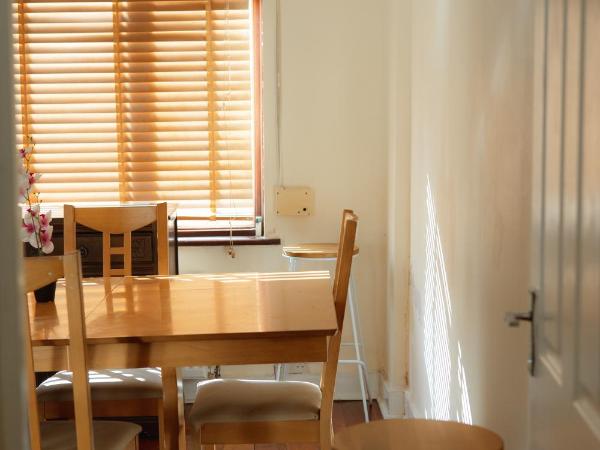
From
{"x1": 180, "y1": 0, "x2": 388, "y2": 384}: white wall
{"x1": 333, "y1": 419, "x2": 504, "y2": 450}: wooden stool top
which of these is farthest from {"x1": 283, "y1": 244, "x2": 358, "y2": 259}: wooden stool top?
{"x1": 333, "y1": 419, "x2": 504, "y2": 450}: wooden stool top

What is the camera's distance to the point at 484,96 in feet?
6.95

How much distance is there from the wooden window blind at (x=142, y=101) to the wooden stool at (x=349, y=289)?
496mm

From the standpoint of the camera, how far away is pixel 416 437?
5.47ft

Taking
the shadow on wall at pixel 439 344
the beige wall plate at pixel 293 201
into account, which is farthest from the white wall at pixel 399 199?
the shadow on wall at pixel 439 344

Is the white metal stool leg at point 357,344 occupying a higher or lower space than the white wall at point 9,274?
lower

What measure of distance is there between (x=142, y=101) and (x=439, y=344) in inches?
80.4

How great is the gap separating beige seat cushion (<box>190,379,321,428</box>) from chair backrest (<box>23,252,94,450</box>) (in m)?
0.49

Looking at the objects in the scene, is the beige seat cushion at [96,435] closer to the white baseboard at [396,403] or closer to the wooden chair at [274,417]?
the wooden chair at [274,417]

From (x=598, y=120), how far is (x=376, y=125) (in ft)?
9.97

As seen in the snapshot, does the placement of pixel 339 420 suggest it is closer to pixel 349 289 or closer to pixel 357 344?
pixel 357 344

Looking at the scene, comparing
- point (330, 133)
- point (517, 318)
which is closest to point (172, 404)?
point (517, 318)

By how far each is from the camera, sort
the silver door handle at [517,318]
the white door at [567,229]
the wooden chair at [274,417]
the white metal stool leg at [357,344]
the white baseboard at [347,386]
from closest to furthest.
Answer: the white door at [567,229], the silver door handle at [517,318], the wooden chair at [274,417], the white metal stool leg at [357,344], the white baseboard at [347,386]

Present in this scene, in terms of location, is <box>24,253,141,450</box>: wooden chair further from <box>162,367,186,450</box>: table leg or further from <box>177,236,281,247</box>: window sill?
<box>177,236,281,247</box>: window sill

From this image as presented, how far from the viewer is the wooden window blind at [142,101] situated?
403 cm
